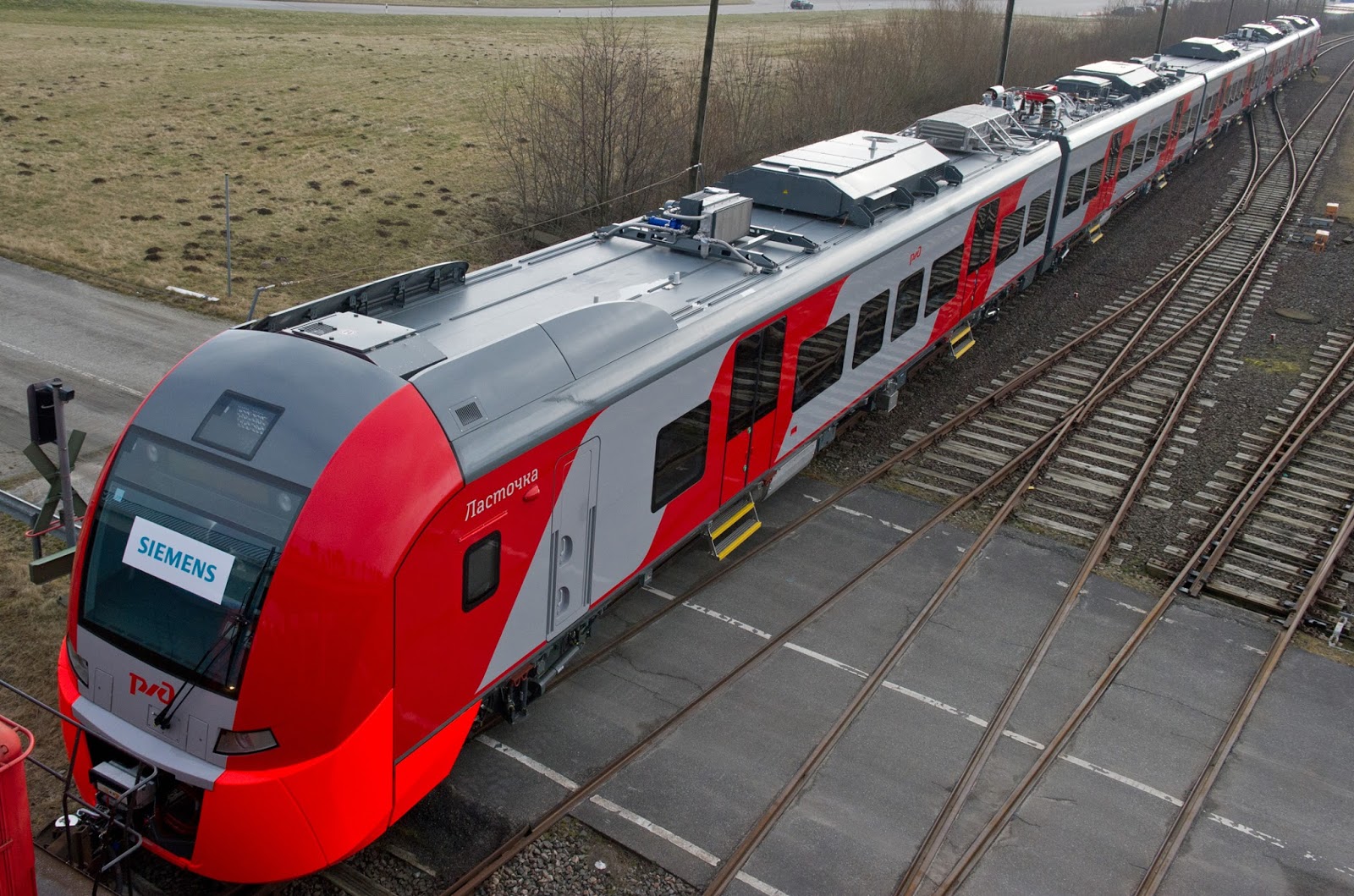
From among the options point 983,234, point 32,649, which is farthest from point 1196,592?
point 32,649

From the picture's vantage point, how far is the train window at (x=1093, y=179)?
22.1 meters

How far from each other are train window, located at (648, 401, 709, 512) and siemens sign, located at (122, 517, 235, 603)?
13.0 feet

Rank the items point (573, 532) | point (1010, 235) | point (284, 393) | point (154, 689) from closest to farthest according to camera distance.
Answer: point (154, 689) → point (284, 393) → point (573, 532) → point (1010, 235)

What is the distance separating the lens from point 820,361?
1256 centimetres

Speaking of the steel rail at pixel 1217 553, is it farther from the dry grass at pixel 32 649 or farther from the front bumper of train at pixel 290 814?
the dry grass at pixel 32 649

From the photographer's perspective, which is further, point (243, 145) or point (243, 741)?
point (243, 145)

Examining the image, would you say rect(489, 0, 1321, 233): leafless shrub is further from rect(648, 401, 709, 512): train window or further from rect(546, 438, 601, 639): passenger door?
rect(546, 438, 601, 639): passenger door

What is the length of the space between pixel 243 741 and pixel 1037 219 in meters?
17.0

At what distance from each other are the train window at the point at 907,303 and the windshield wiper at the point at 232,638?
990 centimetres

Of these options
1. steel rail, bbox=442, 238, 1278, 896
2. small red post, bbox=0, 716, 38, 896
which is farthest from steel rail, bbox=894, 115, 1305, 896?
small red post, bbox=0, 716, 38, 896

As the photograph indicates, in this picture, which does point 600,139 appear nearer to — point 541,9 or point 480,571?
point 480,571

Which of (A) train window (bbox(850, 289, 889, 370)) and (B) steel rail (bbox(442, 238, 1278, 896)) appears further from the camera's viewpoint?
(A) train window (bbox(850, 289, 889, 370))

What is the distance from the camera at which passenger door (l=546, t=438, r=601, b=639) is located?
8.38 metres

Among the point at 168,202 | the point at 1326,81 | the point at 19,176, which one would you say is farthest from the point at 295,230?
the point at 1326,81
